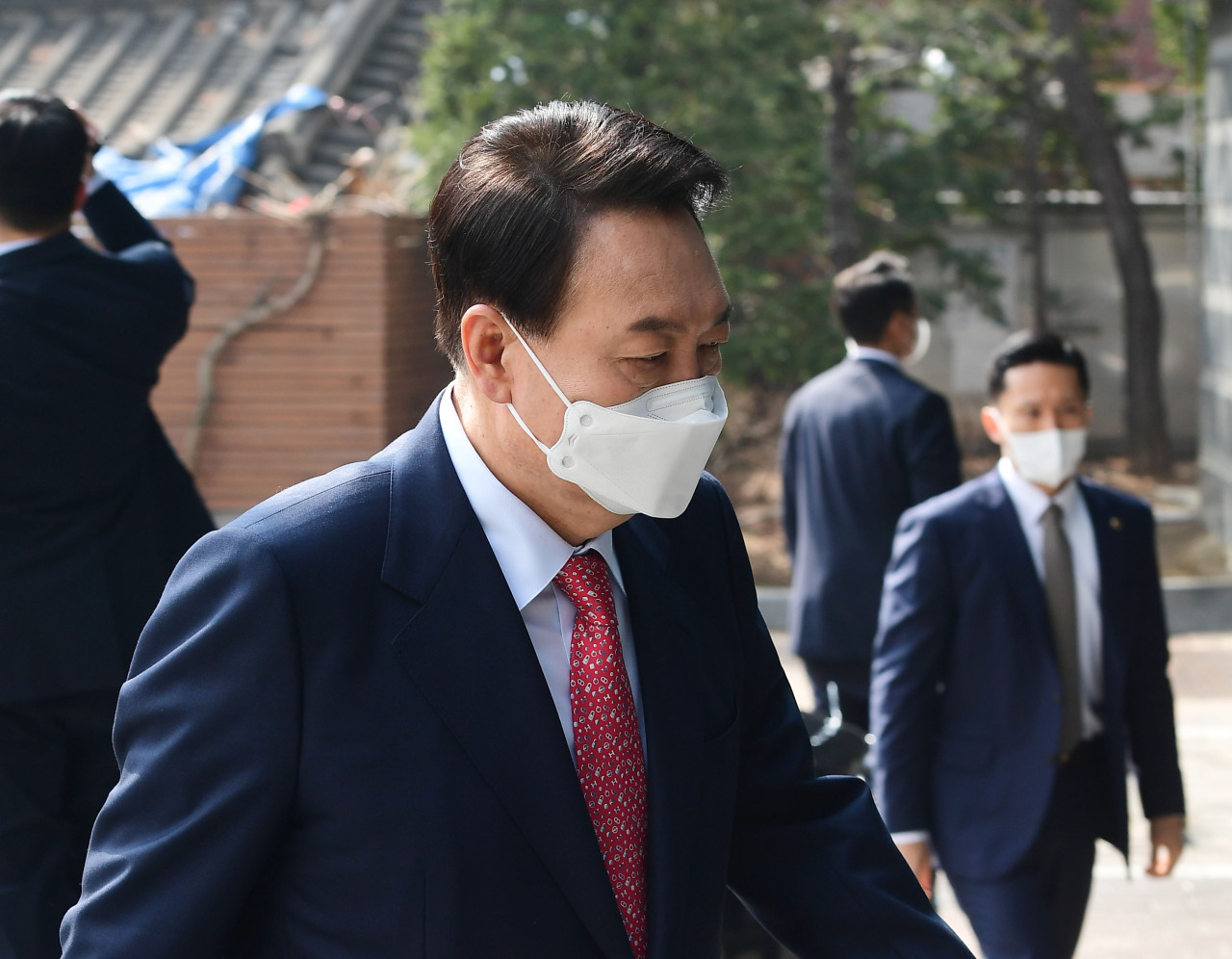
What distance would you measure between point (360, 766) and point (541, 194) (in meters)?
0.61

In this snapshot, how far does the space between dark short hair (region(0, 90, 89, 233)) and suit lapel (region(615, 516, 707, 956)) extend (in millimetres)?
1725

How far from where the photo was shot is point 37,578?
2.92 m

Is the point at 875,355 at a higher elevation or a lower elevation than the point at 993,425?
higher

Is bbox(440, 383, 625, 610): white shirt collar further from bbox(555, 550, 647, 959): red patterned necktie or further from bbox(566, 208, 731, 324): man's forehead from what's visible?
bbox(566, 208, 731, 324): man's forehead

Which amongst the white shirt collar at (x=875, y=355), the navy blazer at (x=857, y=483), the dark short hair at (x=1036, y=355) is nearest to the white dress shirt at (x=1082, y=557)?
the dark short hair at (x=1036, y=355)

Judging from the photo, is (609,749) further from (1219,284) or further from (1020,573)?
(1219,284)

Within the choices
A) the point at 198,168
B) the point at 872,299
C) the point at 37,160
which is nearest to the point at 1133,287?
the point at 198,168

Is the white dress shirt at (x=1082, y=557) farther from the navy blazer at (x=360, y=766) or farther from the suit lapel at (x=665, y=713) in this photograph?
the navy blazer at (x=360, y=766)

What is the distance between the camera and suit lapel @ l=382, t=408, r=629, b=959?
1.53 meters

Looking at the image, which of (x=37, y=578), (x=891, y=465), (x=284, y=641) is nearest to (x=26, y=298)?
(x=37, y=578)

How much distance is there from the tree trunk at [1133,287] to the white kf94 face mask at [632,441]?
10.6 metres

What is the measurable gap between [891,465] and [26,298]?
110 inches

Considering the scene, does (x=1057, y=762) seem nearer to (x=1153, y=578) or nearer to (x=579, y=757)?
(x=1153, y=578)

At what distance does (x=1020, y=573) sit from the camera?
340 cm
